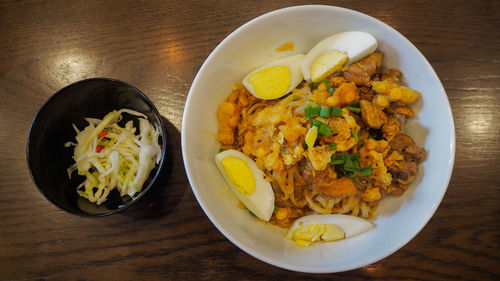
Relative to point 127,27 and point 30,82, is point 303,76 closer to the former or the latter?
point 127,27

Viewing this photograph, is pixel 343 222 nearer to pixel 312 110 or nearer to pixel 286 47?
pixel 312 110

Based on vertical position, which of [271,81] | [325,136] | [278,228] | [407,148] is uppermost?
[271,81]

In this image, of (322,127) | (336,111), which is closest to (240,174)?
(322,127)

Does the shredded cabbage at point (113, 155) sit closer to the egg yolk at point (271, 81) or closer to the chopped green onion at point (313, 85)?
the egg yolk at point (271, 81)

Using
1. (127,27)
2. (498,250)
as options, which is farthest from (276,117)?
Result: (498,250)

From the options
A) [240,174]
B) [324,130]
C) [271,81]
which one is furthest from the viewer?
[271,81]

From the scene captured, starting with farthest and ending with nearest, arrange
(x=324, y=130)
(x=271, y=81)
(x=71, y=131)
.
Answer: (x=71, y=131), (x=271, y=81), (x=324, y=130)

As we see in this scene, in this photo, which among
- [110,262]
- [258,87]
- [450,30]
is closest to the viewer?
[258,87]
